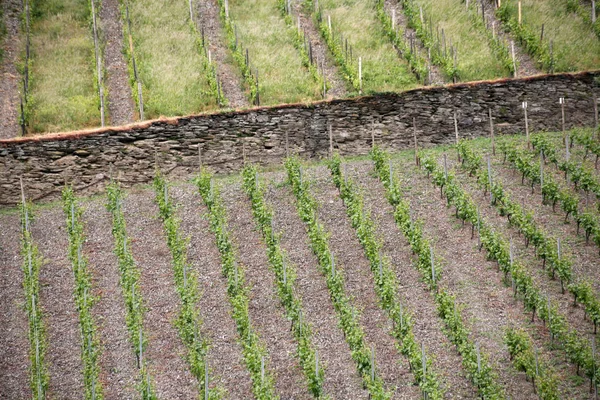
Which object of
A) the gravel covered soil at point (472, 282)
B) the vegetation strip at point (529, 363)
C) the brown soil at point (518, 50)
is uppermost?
the brown soil at point (518, 50)

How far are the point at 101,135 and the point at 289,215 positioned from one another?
18.7 ft

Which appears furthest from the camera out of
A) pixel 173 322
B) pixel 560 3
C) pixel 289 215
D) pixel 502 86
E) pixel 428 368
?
pixel 560 3

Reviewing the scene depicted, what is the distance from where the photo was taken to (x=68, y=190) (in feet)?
97.1

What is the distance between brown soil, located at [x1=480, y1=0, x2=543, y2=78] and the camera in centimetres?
3400

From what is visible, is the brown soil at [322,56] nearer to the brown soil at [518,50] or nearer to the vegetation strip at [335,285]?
the vegetation strip at [335,285]

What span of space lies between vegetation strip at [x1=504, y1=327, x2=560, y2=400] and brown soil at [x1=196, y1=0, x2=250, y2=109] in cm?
1190

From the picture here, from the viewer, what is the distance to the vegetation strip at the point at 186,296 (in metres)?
23.9

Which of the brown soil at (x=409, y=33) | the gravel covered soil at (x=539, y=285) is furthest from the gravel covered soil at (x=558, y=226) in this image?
the brown soil at (x=409, y=33)

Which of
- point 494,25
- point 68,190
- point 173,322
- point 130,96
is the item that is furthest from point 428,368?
point 494,25

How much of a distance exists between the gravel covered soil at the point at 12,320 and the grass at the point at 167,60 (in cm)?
577

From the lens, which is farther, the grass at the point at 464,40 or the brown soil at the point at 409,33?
the grass at the point at 464,40

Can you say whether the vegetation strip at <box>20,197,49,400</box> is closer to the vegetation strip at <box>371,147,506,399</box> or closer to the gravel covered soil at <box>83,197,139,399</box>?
the gravel covered soil at <box>83,197,139,399</box>

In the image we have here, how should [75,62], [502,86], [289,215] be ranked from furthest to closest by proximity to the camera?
[75,62] → [502,86] → [289,215]

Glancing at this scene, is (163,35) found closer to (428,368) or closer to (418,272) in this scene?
(418,272)
